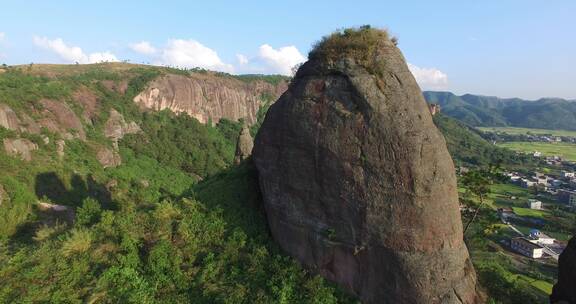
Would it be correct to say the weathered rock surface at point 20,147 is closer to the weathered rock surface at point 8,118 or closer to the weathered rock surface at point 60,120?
the weathered rock surface at point 8,118

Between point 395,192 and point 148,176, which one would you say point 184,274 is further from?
point 148,176

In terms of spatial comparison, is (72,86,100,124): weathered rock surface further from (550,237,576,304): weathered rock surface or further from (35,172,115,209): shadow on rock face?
(550,237,576,304): weathered rock surface

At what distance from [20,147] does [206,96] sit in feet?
179

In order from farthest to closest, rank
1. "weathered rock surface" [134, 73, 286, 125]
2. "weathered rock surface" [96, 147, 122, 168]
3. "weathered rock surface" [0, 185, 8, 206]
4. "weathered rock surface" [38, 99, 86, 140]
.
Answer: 1. "weathered rock surface" [134, 73, 286, 125]
2. "weathered rock surface" [96, 147, 122, 168]
3. "weathered rock surface" [38, 99, 86, 140]
4. "weathered rock surface" [0, 185, 8, 206]

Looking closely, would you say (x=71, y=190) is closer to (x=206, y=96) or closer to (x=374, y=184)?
(x=374, y=184)

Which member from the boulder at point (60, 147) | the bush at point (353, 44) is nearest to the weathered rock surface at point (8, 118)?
the boulder at point (60, 147)

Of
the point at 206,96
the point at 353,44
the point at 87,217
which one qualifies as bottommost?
the point at 87,217

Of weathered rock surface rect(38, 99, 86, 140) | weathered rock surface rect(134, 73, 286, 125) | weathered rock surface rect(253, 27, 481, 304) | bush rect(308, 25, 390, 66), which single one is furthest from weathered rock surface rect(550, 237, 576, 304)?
weathered rock surface rect(134, 73, 286, 125)

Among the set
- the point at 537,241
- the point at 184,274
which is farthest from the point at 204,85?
the point at 184,274

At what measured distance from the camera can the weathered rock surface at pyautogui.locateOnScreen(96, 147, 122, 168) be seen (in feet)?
183

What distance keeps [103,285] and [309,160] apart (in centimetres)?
805

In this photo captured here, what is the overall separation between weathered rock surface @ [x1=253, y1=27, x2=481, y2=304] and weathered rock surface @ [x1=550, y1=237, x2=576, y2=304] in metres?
4.51

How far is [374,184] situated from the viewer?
12328mm

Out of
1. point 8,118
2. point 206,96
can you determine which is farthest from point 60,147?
point 206,96
